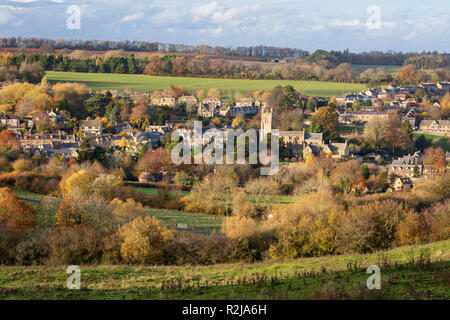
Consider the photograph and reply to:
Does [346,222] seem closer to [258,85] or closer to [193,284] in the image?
[193,284]

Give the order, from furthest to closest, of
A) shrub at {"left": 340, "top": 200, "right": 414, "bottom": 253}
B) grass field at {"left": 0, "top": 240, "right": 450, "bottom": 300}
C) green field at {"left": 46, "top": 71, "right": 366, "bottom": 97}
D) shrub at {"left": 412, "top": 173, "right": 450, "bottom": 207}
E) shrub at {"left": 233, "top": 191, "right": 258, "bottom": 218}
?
green field at {"left": 46, "top": 71, "right": 366, "bottom": 97} < shrub at {"left": 412, "top": 173, "right": 450, "bottom": 207} < shrub at {"left": 233, "top": 191, "right": 258, "bottom": 218} < shrub at {"left": 340, "top": 200, "right": 414, "bottom": 253} < grass field at {"left": 0, "top": 240, "right": 450, "bottom": 300}

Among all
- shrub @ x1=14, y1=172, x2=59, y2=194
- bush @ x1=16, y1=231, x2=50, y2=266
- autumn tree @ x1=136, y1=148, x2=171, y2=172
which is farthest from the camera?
autumn tree @ x1=136, y1=148, x2=171, y2=172

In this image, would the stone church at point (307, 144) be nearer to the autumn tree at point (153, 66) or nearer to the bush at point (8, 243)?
the bush at point (8, 243)

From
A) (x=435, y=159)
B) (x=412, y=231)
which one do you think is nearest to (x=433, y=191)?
(x=412, y=231)

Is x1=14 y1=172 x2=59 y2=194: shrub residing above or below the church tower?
below

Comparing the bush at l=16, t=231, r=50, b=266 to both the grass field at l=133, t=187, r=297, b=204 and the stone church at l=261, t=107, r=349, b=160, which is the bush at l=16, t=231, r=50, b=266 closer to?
the grass field at l=133, t=187, r=297, b=204

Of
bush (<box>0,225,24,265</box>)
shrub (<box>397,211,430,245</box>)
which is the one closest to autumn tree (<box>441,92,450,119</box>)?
shrub (<box>397,211,430,245</box>)
